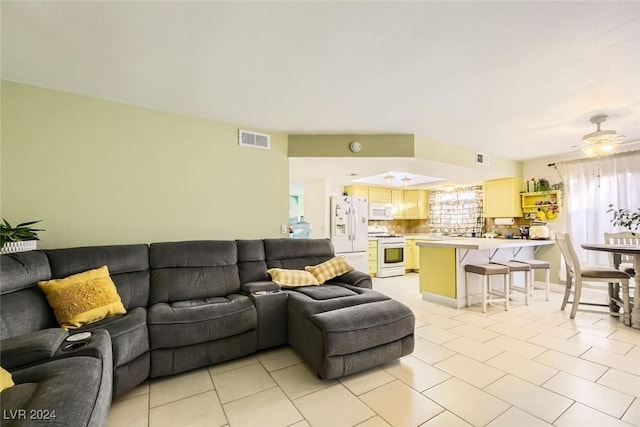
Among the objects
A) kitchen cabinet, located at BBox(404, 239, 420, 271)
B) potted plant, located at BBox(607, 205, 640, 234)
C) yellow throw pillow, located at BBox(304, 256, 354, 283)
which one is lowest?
kitchen cabinet, located at BBox(404, 239, 420, 271)

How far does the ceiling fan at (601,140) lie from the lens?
3.00 metres

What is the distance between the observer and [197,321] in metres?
2.10

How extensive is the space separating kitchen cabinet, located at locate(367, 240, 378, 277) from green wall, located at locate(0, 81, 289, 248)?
9.63ft

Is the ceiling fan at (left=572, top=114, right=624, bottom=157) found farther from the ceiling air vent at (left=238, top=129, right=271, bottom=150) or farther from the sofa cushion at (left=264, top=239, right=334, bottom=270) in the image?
the ceiling air vent at (left=238, top=129, right=271, bottom=150)

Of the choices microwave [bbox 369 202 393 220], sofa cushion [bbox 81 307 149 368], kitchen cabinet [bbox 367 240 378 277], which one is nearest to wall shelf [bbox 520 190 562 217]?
microwave [bbox 369 202 393 220]

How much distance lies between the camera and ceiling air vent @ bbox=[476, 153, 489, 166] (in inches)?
180

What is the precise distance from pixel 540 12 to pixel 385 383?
2573 mm

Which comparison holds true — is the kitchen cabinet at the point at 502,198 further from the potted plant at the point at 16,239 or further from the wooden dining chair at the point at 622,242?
the potted plant at the point at 16,239

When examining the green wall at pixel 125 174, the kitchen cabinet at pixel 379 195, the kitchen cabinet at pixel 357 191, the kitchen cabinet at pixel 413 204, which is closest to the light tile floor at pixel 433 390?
the green wall at pixel 125 174

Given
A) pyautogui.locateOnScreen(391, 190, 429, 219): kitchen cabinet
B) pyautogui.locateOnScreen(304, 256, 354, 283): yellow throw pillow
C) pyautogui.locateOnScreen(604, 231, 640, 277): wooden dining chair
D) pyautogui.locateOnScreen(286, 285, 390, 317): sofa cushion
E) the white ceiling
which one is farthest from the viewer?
pyautogui.locateOnScreen(391, 190, 429, 219): kitchen cabinet

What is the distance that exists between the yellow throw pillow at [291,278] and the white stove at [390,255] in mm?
3245

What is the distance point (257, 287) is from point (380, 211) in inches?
179

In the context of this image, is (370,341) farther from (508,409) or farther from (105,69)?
(105,69)

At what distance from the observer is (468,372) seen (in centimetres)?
212
